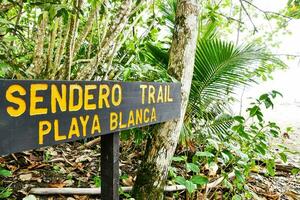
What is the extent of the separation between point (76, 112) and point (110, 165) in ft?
1.13

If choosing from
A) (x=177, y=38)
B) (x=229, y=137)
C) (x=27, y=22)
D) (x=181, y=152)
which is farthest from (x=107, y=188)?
(x=27, y=22)

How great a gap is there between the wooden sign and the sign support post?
0.22ft

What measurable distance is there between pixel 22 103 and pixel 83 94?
240 millimetres

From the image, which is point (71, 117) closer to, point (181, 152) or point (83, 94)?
point (83, 94)

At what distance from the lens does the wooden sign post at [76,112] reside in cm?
90

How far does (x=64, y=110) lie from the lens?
3.43ft

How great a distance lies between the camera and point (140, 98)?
143cm

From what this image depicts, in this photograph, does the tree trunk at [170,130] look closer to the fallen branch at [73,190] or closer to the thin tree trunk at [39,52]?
the fallen branch at [73,190]

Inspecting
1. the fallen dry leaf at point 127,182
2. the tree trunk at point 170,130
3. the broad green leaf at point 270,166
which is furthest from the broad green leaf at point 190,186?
the broad green leaf at point 270,166

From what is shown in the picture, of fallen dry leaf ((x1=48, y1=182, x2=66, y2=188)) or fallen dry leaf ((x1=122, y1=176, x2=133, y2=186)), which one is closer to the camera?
fallen dry leaf ((x1=48, y1=182, x2=66, y2=188))

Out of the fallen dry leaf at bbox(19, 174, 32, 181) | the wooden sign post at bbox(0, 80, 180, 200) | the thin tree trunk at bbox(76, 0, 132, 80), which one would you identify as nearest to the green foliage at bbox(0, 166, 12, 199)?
the fallen dry leaf at bbox(19, 174, 32, 181)

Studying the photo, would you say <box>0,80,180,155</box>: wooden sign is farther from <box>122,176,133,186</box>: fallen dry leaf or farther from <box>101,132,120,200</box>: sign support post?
<box>122,176,133,186</box>: fallen dry leaf

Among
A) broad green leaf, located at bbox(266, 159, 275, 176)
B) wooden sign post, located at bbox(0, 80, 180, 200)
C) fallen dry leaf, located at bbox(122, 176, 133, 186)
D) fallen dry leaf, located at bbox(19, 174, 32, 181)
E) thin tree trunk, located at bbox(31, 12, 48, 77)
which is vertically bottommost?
fallen dry leaf, located at bbox(122, 176, 133, 186)

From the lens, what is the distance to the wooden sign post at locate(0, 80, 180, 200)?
90 cm
